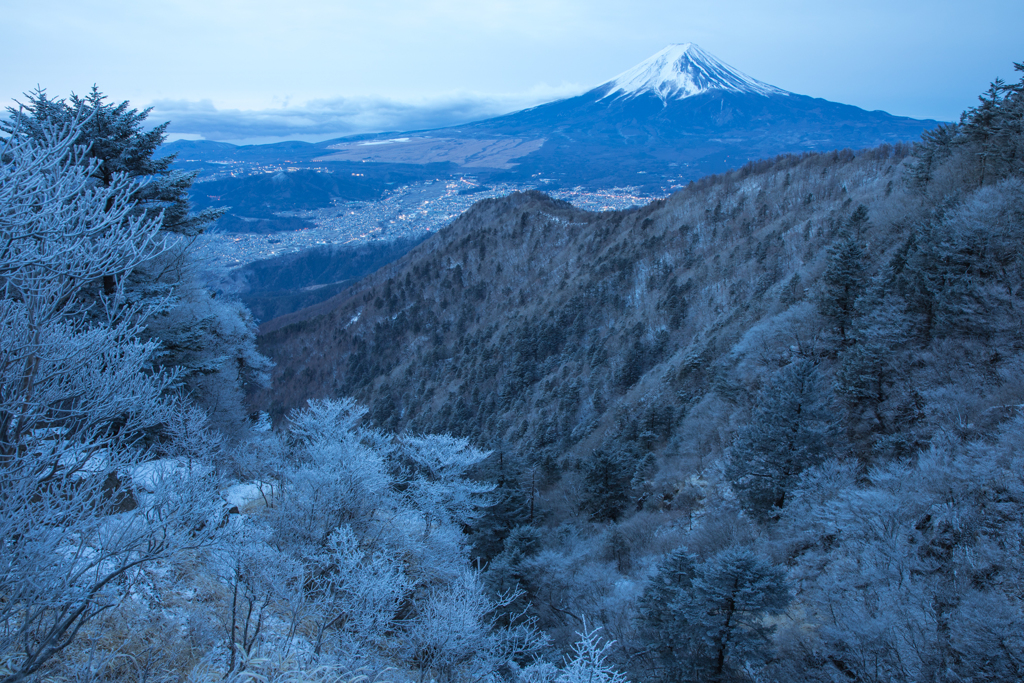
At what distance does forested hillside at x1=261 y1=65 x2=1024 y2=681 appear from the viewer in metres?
8.12

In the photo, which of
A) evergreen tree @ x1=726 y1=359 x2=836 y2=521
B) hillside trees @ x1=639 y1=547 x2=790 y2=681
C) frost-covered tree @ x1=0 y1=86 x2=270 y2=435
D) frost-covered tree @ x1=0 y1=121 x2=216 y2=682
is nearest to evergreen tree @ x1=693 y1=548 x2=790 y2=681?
hillside trees @ x1=639 y1=547 x2=790 y2=681

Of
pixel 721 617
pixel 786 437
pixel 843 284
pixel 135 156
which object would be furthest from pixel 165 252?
pixel 843 284

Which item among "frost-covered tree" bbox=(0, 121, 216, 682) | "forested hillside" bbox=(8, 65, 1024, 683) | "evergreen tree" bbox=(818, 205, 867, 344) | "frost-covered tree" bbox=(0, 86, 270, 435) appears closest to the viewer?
"frost-covered tree" bbox=(0, 121, 216, 682)

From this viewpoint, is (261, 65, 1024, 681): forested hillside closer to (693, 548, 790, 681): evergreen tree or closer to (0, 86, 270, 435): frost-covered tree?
(693, 548, 790, 681): evergreen tree

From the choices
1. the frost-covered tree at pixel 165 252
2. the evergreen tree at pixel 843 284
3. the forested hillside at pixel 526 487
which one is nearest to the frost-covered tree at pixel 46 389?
the forested hillside at pixel 526 487

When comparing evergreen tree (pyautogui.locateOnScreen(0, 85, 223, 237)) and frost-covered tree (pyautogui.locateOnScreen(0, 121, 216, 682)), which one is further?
evergreen tree (pyautogui.locateOnScreen(0, 85, 223, 237))

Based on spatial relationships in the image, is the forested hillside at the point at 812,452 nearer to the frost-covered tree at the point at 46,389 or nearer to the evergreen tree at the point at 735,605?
the evergreen tree at the point at 735,605

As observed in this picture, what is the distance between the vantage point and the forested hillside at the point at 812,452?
320 inches

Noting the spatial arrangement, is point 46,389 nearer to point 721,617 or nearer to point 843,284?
point 721,617

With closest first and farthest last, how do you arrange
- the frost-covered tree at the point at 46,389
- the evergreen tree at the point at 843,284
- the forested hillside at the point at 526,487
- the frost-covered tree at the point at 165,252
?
the frost-covered tree at the point at 46,389 → the forested hillside at the point at 526,487 → the frost-covered tree at the point at 165,252 → the evergreen tree at the point at 843,284

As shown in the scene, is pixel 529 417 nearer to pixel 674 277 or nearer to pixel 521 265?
pixel 674 277

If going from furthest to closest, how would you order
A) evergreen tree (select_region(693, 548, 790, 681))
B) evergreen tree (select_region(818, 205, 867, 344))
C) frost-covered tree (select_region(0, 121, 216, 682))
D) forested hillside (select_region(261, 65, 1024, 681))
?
evergreen tree (select_region(818, 205, 867, 344)), evergreen tree (select_region(693, 548, 790, 681)), forested hillside (select_region(261, 65, 1024, 681)), frost-covered tree (select_region(0, 121, 216, 682))

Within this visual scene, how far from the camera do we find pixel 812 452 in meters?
13.1

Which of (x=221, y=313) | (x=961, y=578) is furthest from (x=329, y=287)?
(x=961, y=578)
